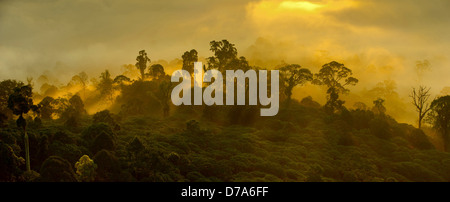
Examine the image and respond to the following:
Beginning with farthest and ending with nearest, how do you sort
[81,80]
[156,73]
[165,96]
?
[81,80] < [156,73] < [165,96]

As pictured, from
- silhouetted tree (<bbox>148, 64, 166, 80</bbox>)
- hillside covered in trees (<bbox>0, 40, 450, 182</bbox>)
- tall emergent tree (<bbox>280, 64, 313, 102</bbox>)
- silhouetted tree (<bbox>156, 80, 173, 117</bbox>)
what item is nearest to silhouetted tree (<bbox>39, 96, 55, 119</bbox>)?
hillside covered in trees (<bbox>0, 40, 450, 182</bbox>)

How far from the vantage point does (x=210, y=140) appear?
72.5 meters

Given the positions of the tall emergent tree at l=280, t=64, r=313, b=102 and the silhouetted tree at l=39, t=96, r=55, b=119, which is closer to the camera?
the silhouetted tree at l=39, t=96, r=55, b=119

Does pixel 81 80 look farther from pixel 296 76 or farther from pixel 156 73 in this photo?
pixel 296 76

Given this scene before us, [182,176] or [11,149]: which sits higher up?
[11,149]

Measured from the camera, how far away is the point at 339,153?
238 feet

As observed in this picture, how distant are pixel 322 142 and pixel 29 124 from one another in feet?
206

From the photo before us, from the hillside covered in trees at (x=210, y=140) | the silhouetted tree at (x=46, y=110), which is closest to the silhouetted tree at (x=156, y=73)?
the hillside covered in trees at (x=210, y=140)

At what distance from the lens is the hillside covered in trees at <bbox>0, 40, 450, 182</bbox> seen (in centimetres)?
Answer: 4662

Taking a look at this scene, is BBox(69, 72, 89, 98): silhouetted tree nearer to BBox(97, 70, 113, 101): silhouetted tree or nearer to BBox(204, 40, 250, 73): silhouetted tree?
BBox(97, 70, 113, 101): silhouetted tree

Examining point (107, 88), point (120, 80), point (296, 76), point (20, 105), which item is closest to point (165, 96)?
point (120, 80)

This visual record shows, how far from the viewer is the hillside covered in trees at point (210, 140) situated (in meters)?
46.6
